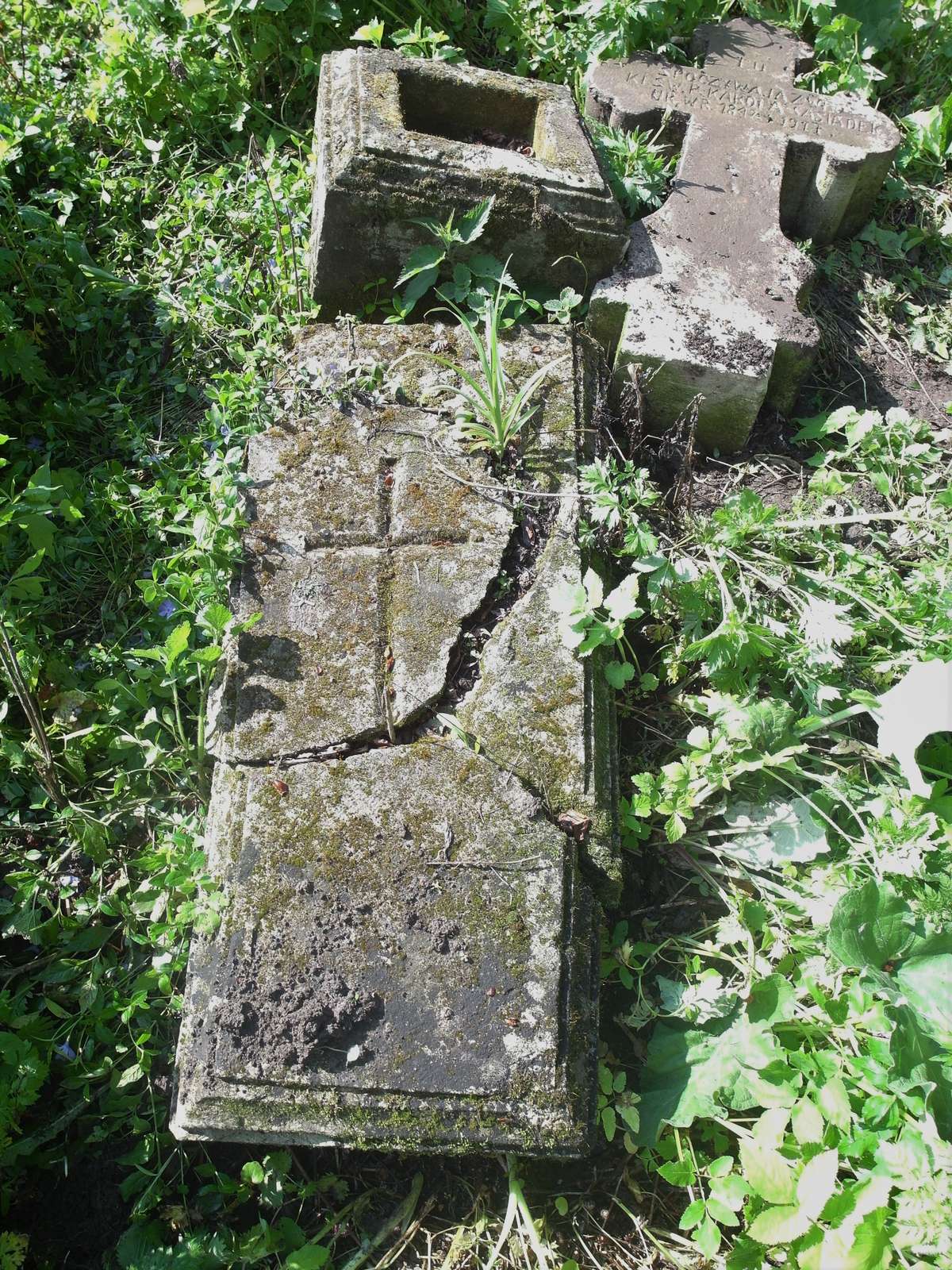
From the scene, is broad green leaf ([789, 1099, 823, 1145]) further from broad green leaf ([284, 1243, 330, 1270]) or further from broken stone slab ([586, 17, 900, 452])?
broken stone slab ([586, 17, 900, 452])

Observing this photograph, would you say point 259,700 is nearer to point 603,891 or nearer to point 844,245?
point 603,891

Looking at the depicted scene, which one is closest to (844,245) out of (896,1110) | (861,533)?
(861,533)

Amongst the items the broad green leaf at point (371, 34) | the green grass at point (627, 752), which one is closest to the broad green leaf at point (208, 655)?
the green grass at point (627, 752)

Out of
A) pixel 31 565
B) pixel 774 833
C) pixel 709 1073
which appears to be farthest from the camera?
pixel 31 565

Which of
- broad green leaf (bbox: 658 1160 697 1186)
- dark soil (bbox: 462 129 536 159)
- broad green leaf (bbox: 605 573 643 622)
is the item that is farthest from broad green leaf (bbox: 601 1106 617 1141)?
dark soil (bbox: 462 129 536 159)

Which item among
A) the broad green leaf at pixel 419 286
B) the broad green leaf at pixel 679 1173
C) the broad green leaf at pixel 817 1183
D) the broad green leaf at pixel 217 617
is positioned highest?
the broad green leaf at pixel 419 286

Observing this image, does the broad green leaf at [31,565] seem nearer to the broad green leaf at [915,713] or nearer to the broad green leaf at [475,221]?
the broad green leaf at [475,221]

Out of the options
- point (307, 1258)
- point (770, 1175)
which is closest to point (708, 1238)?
point (770, 1175)

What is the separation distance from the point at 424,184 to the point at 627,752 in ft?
5.29

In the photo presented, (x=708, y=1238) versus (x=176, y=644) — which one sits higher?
(x=176, y=644)

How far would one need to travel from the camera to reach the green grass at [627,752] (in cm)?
200

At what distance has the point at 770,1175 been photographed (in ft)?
5.90

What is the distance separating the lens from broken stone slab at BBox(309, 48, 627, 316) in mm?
2791

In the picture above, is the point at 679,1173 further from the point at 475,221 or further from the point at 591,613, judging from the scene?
the point at 475,221
